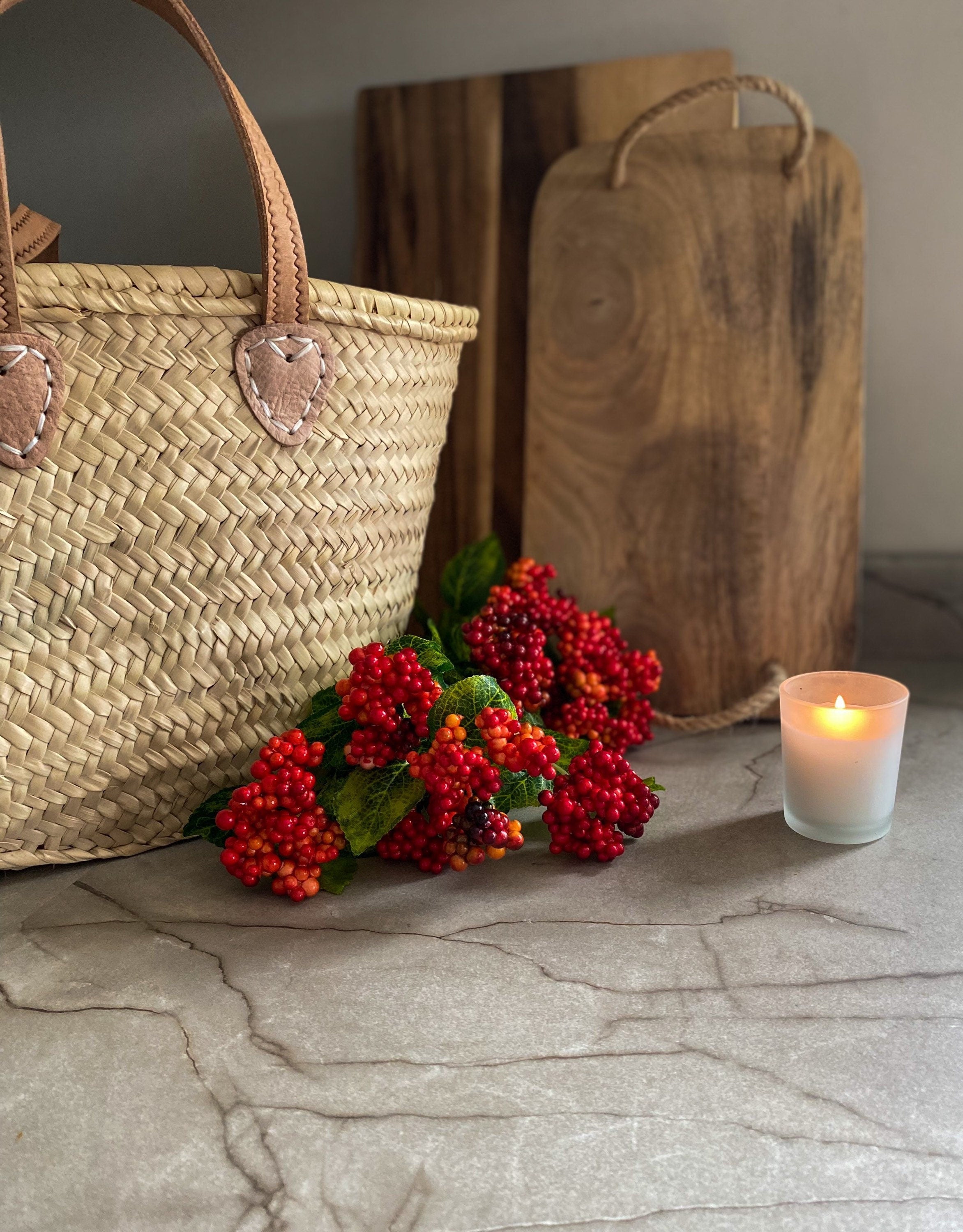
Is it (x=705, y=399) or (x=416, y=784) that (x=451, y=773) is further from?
(x=705, y=399)

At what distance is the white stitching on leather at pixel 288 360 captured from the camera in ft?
2.12

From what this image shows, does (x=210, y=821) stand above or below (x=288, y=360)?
below

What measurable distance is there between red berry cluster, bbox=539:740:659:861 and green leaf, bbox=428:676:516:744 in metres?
0.06

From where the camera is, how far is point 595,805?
0.67 meters

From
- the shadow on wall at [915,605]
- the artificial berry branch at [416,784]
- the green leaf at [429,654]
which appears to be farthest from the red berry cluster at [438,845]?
the shadow on wall at [915,605]

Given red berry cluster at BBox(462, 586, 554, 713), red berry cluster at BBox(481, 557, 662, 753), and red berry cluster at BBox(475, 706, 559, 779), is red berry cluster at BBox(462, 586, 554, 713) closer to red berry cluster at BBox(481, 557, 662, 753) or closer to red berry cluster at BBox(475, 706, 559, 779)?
red berry cluster at BBox(481, 557, 662, 753)

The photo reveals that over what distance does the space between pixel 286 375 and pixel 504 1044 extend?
0.43m

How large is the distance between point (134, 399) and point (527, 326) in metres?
0.50

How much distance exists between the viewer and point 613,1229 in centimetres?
39

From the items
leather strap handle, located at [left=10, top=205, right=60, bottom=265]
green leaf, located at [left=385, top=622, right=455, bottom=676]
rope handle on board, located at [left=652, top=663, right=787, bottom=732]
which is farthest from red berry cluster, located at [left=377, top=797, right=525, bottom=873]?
leather strap handle, located at [left=10, top=205, right=60, bottom=265]

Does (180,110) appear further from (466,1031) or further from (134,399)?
(466,1031)

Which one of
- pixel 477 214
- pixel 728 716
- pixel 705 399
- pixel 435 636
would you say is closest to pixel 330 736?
pixel 435 636

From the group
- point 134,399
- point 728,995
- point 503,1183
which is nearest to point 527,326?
point 134,399

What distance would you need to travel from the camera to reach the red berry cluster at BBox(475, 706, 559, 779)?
2.05 feet
